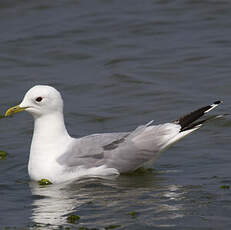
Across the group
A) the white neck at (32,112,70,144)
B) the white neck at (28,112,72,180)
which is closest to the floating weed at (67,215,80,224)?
the white neck at (28,112,72,180)

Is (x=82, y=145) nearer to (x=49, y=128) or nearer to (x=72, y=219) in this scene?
(x=49, y=128)

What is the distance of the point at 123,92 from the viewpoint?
12383 millimetres

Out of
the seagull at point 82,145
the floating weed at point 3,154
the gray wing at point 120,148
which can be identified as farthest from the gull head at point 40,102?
the floating weed at point 3,154

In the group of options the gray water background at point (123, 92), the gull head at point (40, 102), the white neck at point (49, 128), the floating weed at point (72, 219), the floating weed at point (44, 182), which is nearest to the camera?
the floating weed at point (72, 219)


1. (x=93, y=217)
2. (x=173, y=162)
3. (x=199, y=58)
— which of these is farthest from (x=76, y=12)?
(x=93, y=217)

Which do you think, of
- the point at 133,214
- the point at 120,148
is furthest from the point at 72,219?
the point at 120,148

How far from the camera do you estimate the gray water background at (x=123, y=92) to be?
7.27 meters

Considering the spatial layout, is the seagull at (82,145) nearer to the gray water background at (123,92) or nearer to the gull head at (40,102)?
the gull head at (40,102)

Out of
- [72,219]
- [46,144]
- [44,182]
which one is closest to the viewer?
[72,219]

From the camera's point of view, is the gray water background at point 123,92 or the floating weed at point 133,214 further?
the gray water background at point 123,92

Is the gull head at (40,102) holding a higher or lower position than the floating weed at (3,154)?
higher

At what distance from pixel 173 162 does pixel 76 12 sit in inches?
327

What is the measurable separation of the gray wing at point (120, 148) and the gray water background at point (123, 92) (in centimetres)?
22

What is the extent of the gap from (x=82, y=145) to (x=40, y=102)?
0.73 meters
